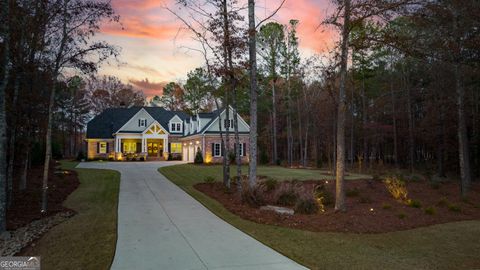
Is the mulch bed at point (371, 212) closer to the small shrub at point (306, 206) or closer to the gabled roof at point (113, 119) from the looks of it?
the small shrub at point (306, 206)

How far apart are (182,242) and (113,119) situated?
37.1 m

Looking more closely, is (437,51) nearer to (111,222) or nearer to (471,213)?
(471,213)

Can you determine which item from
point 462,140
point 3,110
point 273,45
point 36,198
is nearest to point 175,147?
point 273,45

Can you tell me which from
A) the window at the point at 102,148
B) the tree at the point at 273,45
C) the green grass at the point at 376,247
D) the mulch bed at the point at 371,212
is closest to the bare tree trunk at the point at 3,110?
the green grass at the point at 376,247

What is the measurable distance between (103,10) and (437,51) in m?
→ 10.9

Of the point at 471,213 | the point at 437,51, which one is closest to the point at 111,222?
the point at 471,213

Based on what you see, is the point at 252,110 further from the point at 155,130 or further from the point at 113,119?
the point at 113,119

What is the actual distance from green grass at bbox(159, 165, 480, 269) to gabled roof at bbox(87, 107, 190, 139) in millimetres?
33184

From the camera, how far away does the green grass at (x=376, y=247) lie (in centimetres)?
575

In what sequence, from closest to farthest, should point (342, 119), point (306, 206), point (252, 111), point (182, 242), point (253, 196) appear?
point (182, 242), point (342, 119), point (306, 206), point (253, 196), point (252, 111)

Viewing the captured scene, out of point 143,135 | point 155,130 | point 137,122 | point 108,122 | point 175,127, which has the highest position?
point 108,122

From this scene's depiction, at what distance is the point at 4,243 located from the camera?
23.1 ft

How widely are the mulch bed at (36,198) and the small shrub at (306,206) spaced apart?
22.6 ft

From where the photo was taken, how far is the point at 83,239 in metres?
6.75
